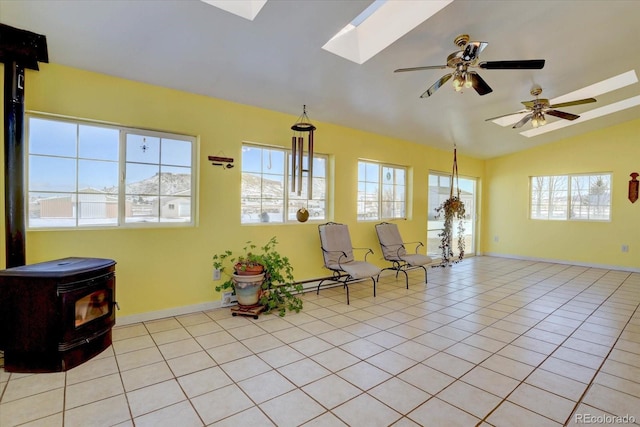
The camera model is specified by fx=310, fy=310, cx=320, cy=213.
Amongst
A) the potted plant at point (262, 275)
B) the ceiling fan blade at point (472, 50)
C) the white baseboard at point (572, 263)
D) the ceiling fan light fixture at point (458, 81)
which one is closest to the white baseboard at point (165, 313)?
the potted plant at point (262, 275)

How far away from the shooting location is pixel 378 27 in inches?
116

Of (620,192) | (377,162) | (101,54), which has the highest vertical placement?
(101,54)

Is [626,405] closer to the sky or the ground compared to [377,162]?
closer to the ground

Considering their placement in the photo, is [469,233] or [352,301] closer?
[352,301]

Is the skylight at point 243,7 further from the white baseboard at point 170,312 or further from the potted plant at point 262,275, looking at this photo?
the white baseboard at point 170,312

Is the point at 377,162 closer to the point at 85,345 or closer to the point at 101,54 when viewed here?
the point at 101,54

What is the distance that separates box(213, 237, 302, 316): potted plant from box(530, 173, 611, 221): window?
6.39m

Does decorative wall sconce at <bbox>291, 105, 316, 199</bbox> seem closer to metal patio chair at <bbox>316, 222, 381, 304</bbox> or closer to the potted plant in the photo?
metal patio chair at <bbox>316, 222, 381, 304</bbox>

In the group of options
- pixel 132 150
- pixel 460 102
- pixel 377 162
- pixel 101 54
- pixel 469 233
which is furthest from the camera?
pixel 469 233

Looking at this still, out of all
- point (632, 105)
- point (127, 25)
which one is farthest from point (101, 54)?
point (632, 105)

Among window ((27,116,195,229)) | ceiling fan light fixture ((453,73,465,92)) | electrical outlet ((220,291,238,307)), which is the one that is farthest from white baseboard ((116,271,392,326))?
ceiling fan light fixture ((453,73,465,92))

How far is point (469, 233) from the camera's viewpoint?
25.7ft

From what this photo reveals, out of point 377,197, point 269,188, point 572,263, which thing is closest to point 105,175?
point 269,188

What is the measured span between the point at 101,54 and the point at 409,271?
5.49 m
